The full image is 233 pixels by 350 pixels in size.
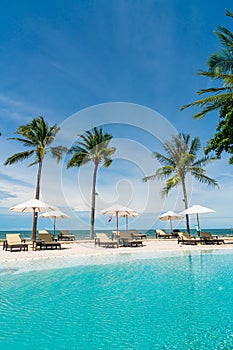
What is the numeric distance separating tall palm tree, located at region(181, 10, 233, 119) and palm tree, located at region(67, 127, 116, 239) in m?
9.84

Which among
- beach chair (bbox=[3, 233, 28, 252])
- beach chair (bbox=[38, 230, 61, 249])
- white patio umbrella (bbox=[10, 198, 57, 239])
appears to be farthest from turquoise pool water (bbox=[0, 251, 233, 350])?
white patio umbrella (bbox=[10, 198, 57, 239])

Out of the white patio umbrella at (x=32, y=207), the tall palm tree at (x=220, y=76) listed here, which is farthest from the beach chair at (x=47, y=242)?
the tall palm tree at (x=220, y=76)

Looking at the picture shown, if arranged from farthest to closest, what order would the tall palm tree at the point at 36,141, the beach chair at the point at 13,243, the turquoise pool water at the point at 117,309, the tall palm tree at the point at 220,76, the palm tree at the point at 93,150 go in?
the palm tree at the point at 93,150 < the tall palm tree at the point at 36,141 < the tall palm tree at the point at 220,76 < the beach chair at the point at 13,243 < the turquoise pool water at the point at 117,309

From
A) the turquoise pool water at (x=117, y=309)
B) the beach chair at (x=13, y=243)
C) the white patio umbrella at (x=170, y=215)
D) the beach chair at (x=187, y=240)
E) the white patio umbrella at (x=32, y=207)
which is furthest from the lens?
the white patio umbrella at (x=170, y=215)

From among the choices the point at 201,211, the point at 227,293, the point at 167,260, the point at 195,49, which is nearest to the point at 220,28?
the point at 195,49

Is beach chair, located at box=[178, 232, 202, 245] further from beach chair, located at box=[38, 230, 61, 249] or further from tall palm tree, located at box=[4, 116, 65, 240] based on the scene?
tall palm tree, located at box=[4, 116, 65, 240]

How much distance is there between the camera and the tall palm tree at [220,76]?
13.0 meters

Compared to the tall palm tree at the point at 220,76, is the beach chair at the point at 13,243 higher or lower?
lower

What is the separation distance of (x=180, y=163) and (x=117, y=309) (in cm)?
1838

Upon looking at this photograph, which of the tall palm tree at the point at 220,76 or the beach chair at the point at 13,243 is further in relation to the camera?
the tall palm tree at the point at 220,76

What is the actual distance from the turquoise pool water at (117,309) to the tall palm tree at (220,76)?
8.83 m

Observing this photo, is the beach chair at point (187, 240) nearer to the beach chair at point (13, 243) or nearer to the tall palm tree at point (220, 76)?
the tall palm tree at point (220, 76)

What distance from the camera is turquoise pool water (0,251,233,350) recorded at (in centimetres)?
373

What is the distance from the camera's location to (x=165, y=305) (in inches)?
207
